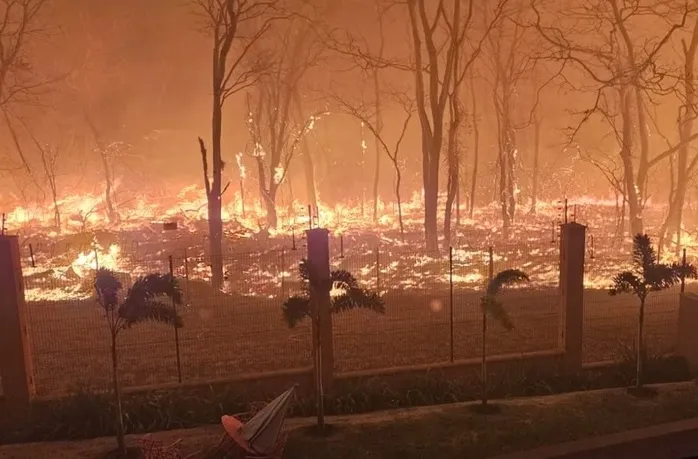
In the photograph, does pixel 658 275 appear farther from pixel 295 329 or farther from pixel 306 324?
pixel 306 324

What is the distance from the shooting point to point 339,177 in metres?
57.9

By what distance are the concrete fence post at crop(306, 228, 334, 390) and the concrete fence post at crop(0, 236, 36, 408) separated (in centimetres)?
554

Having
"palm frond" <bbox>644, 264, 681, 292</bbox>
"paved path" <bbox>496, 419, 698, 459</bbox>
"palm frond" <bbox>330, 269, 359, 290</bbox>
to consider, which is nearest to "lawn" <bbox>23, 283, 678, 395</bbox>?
"palm frond" <bbox>644, 264, 681, 292</bbox>

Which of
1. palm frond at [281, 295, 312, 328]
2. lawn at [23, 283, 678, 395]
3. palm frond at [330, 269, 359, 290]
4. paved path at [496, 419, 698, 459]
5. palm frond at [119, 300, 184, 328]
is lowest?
paved path at [496, 419, 698, 459]

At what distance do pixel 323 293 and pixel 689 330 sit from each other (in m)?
8.86

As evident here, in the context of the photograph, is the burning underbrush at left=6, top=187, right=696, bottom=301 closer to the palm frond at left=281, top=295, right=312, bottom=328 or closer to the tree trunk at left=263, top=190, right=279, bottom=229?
the tree trunk at left=263, top=190, right=279, bottom=229

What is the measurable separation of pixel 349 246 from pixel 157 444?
2115 cm

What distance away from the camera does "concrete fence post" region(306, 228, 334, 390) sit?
1085 centimetres

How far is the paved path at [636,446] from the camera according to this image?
916 cm

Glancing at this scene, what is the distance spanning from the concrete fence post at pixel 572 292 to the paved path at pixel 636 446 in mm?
3274

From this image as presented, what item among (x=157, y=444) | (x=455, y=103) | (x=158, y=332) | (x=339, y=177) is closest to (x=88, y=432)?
(x=157, y=444)

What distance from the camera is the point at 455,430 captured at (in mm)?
10102

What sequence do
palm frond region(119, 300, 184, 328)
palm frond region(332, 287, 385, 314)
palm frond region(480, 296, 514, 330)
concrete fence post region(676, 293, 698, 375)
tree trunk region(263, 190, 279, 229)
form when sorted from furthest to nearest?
1. tree trunk region(263, 190, 279, 229)
2. concrete fence post region(676, 293, 698, 375)
3. palm frond region(480, 296, 514, 330)
4. palm frond region(332, 287, 385, 314)
5. palm frond region(119, 300, 184, 328)

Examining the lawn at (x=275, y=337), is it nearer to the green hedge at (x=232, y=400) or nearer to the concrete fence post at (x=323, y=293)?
the green hedge at (x=232, y=400)
